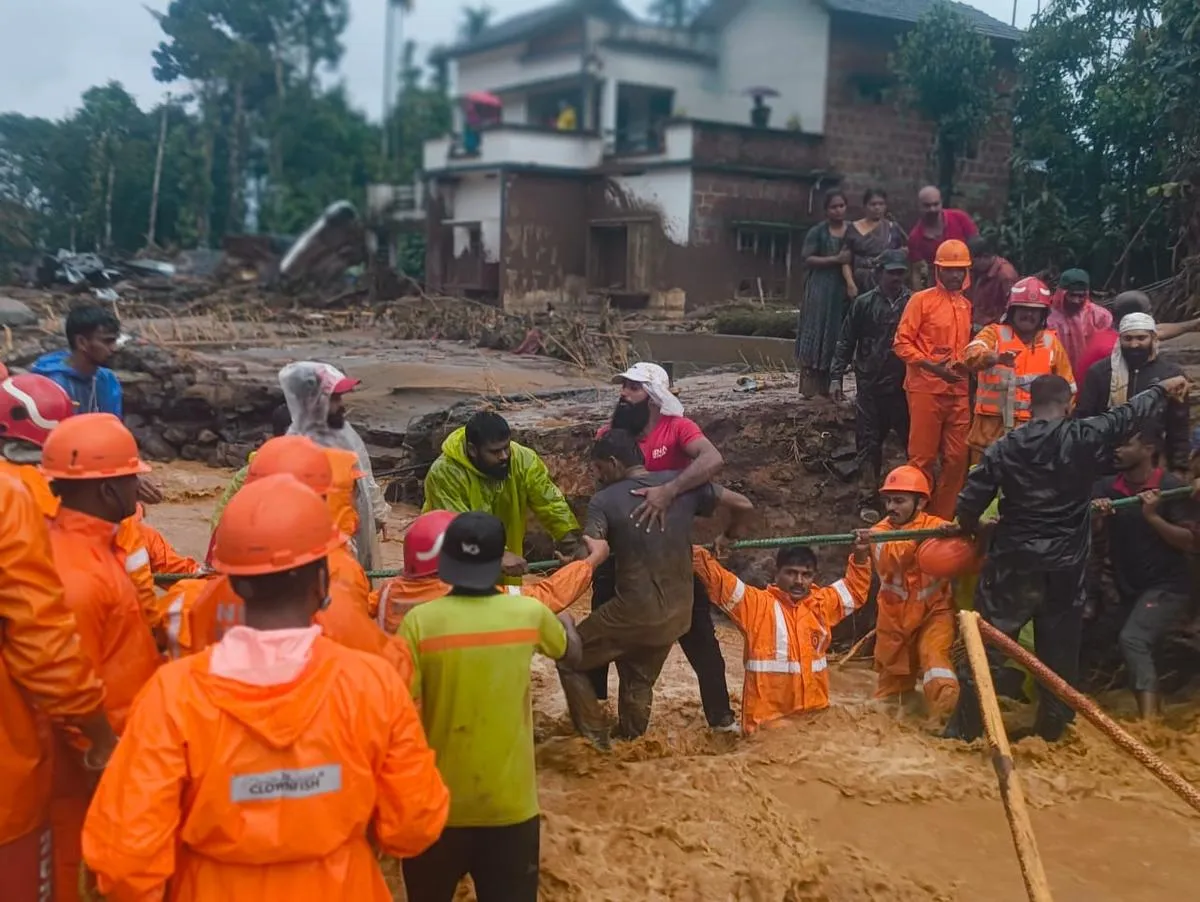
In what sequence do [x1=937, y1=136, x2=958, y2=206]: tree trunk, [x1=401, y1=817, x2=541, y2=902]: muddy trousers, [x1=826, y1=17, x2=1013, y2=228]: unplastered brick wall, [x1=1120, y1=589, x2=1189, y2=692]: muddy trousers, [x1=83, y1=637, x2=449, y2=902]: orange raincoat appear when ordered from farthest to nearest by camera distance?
[x1=826, y1=17, x2=1013, y2=228]: unplastered brick wall
[x1=937, y1=136, x2=958, y2=206]: tree trunk
[x1=1120, y1=589, x2=1189, y2=692]: muddy trousers
[x1=401, y1=817, x2=541, y2=902]: muddy trousers
[x1=83, y1=637, x2=449, y2=902]: orange raincoat

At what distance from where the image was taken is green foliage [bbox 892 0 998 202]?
14.9 metres

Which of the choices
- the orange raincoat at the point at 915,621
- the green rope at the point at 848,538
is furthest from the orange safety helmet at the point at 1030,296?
the orange raincoat at the point at 915,621

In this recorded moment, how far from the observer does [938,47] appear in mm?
15172

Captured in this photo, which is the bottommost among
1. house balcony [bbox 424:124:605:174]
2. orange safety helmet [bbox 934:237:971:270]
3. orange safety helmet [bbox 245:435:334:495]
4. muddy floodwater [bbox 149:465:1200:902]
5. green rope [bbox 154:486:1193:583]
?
muddy floodwater [bbox 149:465:1200:902]

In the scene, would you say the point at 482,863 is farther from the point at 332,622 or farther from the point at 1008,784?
the point at 1008,784

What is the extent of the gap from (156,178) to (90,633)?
107ft

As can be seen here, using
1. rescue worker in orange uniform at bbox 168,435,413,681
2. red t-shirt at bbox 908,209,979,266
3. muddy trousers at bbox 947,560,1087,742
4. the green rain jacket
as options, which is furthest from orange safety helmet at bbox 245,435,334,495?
red t-shirt at bbox 908,209,979,266

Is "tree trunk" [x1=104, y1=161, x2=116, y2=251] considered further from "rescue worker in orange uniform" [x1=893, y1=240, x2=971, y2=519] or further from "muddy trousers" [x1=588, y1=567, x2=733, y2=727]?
"muddy trousers" [x1=588, y1=567, x2=733, y2=727]

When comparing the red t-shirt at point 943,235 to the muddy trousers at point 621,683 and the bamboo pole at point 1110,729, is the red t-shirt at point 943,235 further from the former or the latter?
the bamboo pole at point 1110,729

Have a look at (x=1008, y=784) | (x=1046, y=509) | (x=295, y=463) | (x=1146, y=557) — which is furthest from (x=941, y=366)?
(x=295, y=463)

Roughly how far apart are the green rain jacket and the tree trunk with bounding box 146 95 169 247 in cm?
2966

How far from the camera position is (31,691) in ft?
8.76

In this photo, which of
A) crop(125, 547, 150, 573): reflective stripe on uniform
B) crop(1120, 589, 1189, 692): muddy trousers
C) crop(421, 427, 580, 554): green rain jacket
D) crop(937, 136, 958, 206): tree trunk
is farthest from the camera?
crop(937, 136, 958, 206): tree trunk

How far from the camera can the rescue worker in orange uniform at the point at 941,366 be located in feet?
22.5
